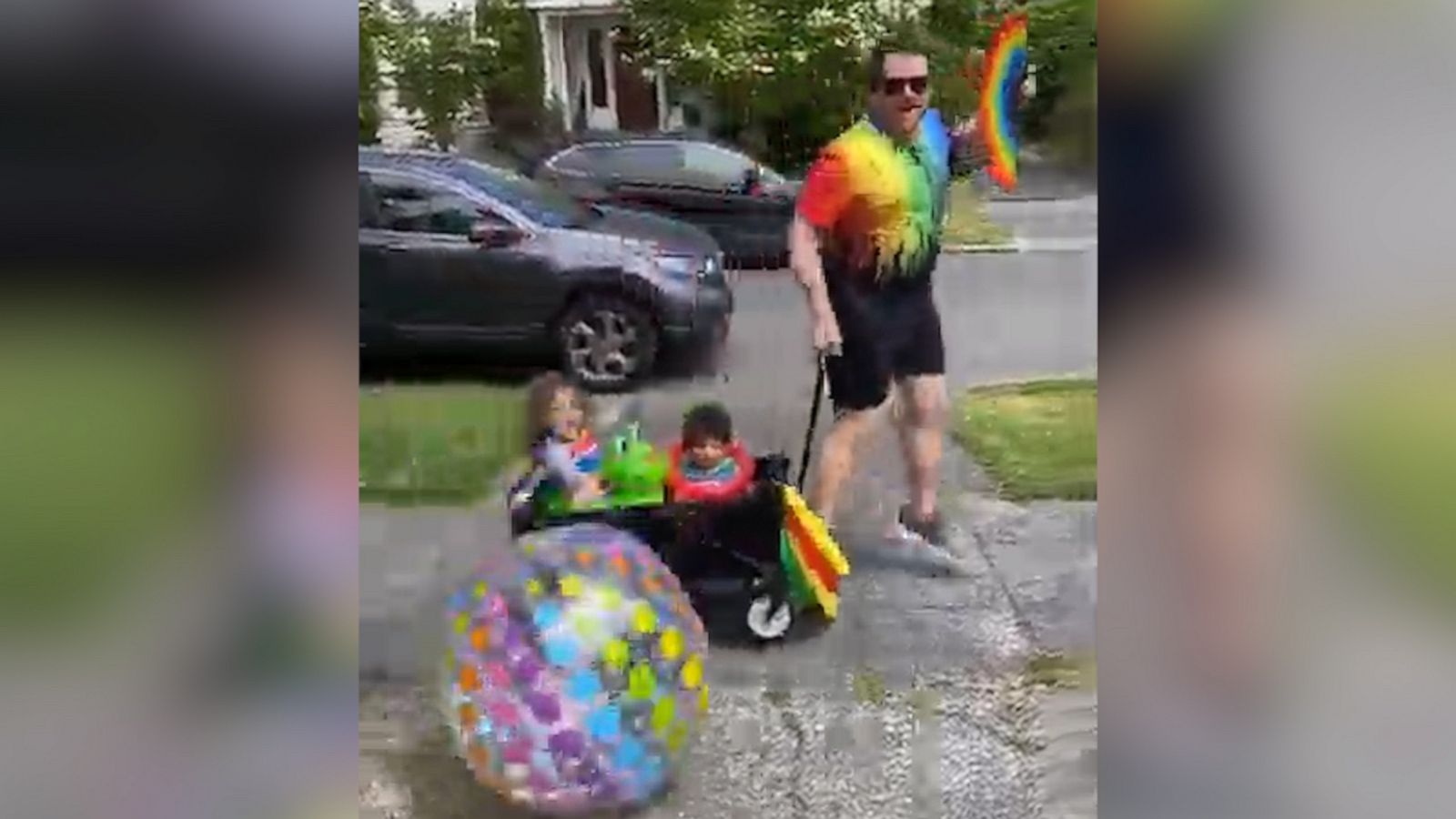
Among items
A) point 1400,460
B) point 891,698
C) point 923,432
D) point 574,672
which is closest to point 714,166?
point 923,432

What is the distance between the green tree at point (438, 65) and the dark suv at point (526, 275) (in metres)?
0.08

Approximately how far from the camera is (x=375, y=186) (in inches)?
135

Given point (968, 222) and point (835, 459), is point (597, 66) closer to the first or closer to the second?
point (968, 222)

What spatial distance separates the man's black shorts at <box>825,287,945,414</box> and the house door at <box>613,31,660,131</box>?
0.53 meters

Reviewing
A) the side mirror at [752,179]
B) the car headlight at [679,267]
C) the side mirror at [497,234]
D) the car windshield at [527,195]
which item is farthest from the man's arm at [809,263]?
the side mirror at [497,234]

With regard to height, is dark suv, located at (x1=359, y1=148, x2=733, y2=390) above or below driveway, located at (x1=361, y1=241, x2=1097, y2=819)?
above

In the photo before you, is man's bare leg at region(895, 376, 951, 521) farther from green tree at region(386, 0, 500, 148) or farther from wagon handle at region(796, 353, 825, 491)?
green tree at region(386, 0, 500, 148)

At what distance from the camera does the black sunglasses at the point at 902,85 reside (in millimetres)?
3438

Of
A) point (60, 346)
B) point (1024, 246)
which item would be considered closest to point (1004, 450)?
point (1024, 246)

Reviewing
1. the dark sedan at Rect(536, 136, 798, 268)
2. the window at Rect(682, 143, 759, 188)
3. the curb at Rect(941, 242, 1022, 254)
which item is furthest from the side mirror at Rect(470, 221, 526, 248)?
the curb at Rect(941, 242, 1022, 254)

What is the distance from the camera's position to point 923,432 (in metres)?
3.55

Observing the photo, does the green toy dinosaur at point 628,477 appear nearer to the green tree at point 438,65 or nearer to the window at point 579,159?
the window at point 579,159

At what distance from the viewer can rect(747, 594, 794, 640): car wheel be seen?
3572 mm

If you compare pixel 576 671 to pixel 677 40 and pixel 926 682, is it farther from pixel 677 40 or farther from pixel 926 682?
pixel 677 40
